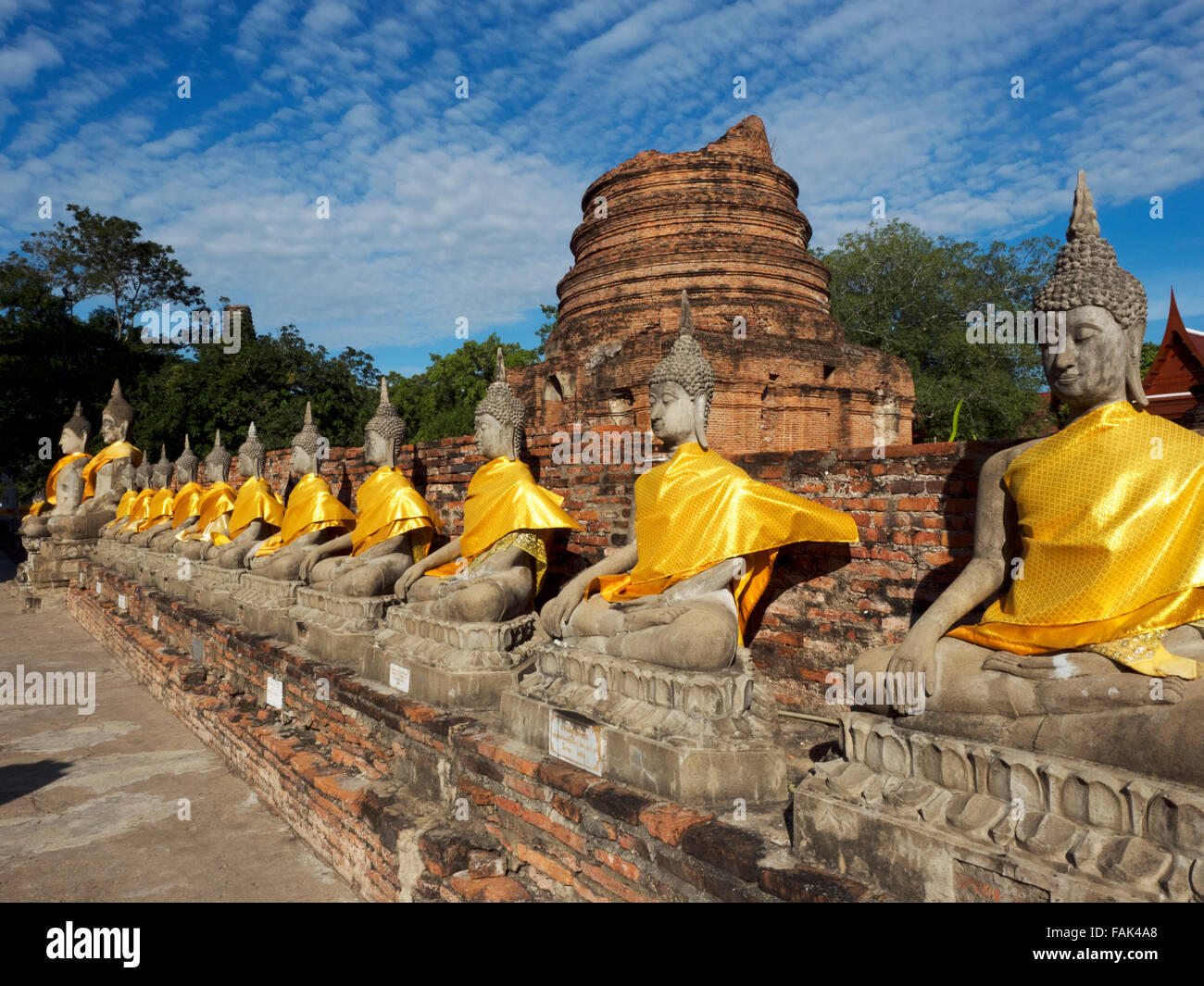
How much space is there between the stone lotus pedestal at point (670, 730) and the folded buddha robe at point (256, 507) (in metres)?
5.45

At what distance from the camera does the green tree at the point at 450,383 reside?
1161 inches

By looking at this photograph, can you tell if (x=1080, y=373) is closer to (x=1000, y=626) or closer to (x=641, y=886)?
(x=1000, y=626)

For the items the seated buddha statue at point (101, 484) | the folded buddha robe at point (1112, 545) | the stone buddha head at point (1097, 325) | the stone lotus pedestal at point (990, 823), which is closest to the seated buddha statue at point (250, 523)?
the stone lotus pedestal at point (990, 823)

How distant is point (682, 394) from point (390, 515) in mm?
2816

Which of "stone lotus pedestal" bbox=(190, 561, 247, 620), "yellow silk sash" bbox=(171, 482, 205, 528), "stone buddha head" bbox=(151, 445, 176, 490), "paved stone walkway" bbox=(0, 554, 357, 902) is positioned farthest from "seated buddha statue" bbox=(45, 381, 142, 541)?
"paved stone walkway" bbox=(0, 554, 357, 902)

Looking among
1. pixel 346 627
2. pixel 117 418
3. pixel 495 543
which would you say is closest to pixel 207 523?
pixel 346 627

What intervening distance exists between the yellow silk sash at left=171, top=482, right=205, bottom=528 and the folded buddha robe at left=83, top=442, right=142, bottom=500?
14.9ft

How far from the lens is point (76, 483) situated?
14.4 meters

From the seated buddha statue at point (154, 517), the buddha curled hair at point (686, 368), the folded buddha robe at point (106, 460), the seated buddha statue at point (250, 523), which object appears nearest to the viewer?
the buddha curled hair at point (686, 368)

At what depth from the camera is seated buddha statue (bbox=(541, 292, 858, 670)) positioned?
3.39 metres

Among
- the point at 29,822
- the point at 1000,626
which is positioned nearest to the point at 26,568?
the point at 29,822

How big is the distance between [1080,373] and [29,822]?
241 inches

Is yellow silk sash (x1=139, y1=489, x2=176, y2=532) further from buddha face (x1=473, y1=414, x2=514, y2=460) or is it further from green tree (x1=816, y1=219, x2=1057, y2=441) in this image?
green tree (x1=816, y1=219, x2=1057, y2=441)

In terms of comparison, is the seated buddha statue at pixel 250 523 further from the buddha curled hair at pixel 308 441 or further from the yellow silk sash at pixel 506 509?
the yellow silk sash at pixel 506 509
